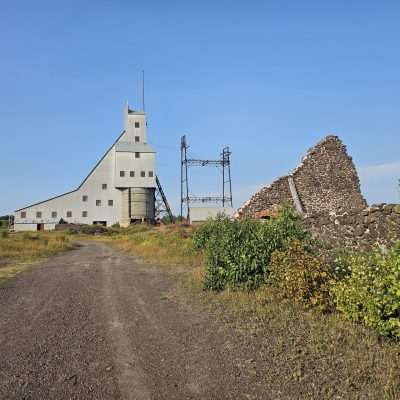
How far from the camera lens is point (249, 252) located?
9.46m

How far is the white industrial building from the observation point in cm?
6016

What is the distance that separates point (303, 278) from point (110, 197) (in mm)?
56488

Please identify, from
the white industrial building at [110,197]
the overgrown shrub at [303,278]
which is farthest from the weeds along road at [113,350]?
the white industrial building at [110,197]

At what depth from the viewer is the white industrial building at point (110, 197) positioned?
60156 millimetres

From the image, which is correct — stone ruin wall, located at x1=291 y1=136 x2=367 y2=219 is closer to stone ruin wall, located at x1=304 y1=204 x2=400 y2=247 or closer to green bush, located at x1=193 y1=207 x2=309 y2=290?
stone ruin wall, located at x1=304 y1=204 x2=400 y2=247

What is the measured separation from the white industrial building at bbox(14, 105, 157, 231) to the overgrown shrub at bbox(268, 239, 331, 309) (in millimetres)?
52921

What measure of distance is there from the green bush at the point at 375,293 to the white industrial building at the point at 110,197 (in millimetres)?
54961

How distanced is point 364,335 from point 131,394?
3307 millimetres

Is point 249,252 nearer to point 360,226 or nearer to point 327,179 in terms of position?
point 360,226

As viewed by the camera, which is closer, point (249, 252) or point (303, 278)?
point (303, 278)

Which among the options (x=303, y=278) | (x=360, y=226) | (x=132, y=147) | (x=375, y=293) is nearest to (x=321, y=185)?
(x=360, y=226)

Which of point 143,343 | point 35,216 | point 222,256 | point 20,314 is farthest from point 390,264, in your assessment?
point 35,216

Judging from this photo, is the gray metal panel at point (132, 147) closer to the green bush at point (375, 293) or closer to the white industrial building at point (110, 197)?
the white industrial building at point (110, 197)

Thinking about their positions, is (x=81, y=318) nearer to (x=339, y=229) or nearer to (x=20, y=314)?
(x=20, y=314)
